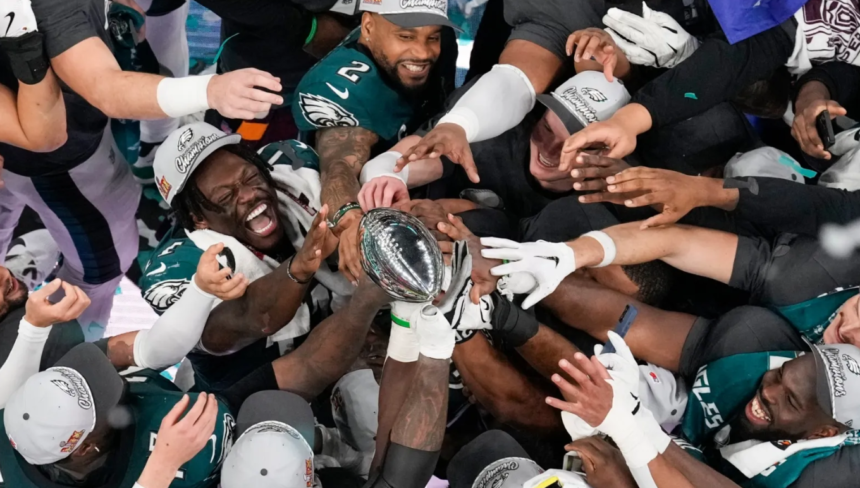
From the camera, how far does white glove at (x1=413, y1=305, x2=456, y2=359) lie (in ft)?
5.80

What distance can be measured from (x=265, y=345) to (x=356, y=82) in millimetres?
804

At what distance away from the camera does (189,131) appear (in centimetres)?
232

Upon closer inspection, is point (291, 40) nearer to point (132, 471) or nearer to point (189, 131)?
point (189, 131)

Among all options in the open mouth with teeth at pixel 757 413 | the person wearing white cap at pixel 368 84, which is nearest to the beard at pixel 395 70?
the person wearing white cap at pixel 368 84

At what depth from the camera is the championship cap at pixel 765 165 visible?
2246mm

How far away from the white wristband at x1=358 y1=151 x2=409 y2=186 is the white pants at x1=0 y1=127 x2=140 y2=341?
3.32 ft

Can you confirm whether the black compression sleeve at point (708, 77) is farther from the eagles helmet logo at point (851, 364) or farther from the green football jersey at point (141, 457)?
the green football jersey at point (141, 457)

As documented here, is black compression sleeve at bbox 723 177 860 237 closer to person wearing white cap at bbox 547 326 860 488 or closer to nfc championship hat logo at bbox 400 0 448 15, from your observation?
person wearing white cap at bbox 547 326 860 488

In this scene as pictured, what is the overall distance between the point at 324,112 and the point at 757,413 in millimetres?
1388

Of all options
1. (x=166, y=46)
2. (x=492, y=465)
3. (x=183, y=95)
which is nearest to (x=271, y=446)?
(x=492, y=465)

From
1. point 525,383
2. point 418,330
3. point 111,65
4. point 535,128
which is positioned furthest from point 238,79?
point 525,383

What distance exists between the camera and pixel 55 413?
1778 mm

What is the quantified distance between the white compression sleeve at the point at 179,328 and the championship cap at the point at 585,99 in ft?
3.41

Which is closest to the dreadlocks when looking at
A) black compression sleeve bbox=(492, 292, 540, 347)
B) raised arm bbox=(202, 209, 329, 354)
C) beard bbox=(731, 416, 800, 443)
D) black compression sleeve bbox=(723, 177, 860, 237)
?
raised arm bbox=(202, 209, 329, 354)
